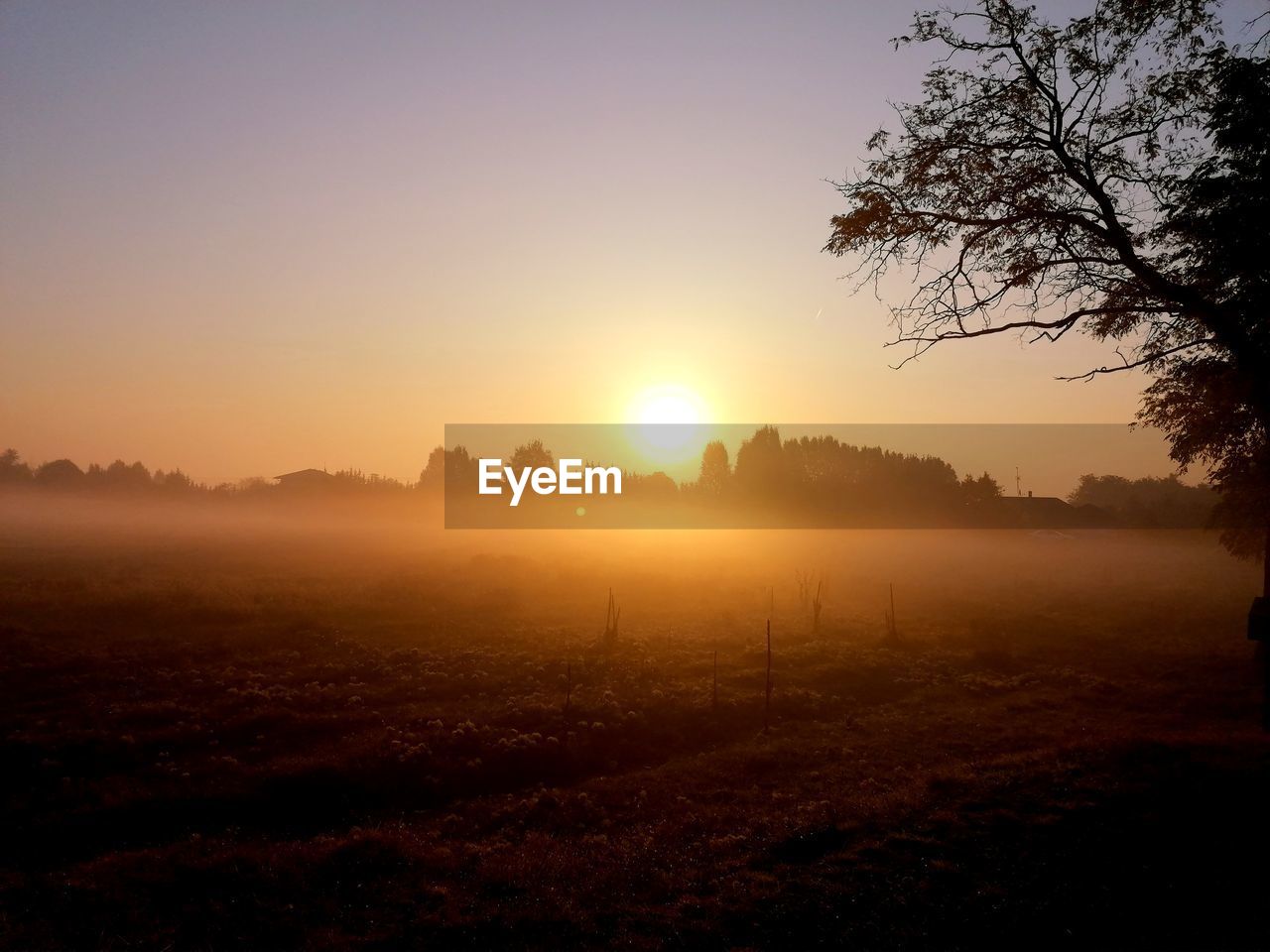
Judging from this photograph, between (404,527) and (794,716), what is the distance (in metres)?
113

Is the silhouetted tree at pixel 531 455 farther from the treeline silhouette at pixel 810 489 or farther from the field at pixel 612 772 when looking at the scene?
the field at pixel 612 772

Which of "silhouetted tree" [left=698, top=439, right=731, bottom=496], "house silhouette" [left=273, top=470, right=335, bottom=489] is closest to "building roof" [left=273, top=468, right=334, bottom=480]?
"house silhouette" [left=273, top=470, right=335, bottom=489]

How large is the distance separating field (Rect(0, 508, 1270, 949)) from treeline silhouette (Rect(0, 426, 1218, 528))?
203 ft

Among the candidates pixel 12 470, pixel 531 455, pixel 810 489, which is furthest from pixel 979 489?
pixel 12 470

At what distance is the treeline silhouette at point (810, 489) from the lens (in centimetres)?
10762

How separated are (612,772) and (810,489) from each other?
99.0 meters

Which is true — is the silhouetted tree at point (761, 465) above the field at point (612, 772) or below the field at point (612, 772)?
above

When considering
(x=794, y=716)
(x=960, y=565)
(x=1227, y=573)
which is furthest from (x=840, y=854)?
(x=1227, y=573)

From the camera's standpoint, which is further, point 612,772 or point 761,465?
point 761,465

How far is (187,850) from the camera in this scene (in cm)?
1298

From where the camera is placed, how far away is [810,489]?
372ft

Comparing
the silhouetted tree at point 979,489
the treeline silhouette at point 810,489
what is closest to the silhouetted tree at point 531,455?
the treeline silhouette at point 810,489

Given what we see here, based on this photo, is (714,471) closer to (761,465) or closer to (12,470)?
(761,465)

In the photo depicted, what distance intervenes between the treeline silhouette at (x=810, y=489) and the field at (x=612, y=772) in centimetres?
6172
